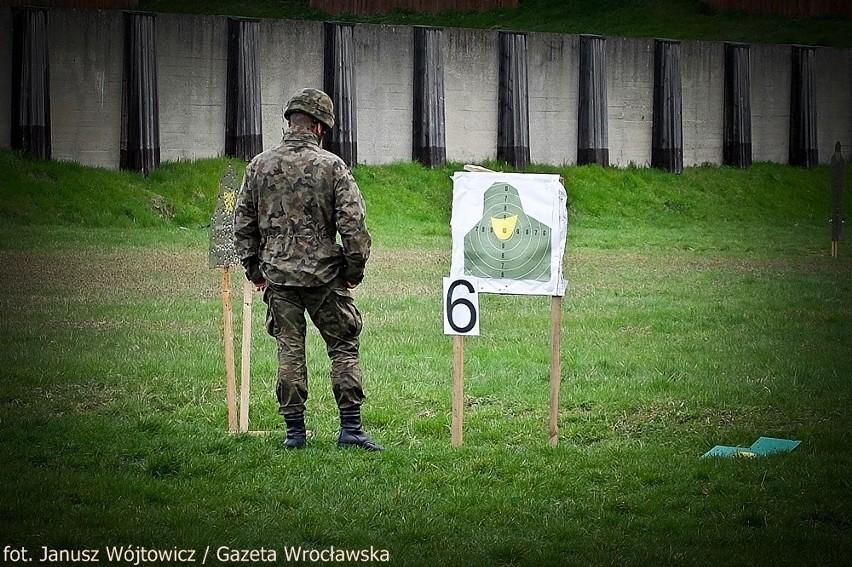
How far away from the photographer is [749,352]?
44.4ft

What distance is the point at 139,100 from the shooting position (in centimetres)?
3147

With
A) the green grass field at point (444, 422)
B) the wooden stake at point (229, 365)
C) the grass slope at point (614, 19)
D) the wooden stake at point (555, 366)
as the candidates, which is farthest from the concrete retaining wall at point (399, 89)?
the wooden stake at point (555, 366)

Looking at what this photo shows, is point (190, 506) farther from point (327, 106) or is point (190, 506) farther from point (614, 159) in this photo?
point (614, 159)

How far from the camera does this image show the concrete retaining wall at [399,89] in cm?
3125

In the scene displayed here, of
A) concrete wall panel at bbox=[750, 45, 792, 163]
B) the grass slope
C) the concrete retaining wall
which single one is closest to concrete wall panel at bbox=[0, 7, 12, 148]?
the concrete retaining wall

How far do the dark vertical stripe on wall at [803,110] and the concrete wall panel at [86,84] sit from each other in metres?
23.2

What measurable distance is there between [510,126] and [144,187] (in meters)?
11.9

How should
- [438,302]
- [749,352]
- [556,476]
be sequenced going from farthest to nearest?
[438,302] < [749,352] < [556,476]

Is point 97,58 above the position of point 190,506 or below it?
above

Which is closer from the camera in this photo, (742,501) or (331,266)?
(742,501)

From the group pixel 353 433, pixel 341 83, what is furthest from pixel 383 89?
pixel 353 433

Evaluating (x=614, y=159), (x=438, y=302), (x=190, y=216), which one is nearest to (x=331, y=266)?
(x=438, y=302)

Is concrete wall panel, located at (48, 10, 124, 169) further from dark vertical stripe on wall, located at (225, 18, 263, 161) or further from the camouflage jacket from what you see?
the camouflage jacket

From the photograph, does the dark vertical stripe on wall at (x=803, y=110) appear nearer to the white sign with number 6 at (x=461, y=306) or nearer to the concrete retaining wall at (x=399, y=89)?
the concrete retaining wall at (x=399, y=89)
